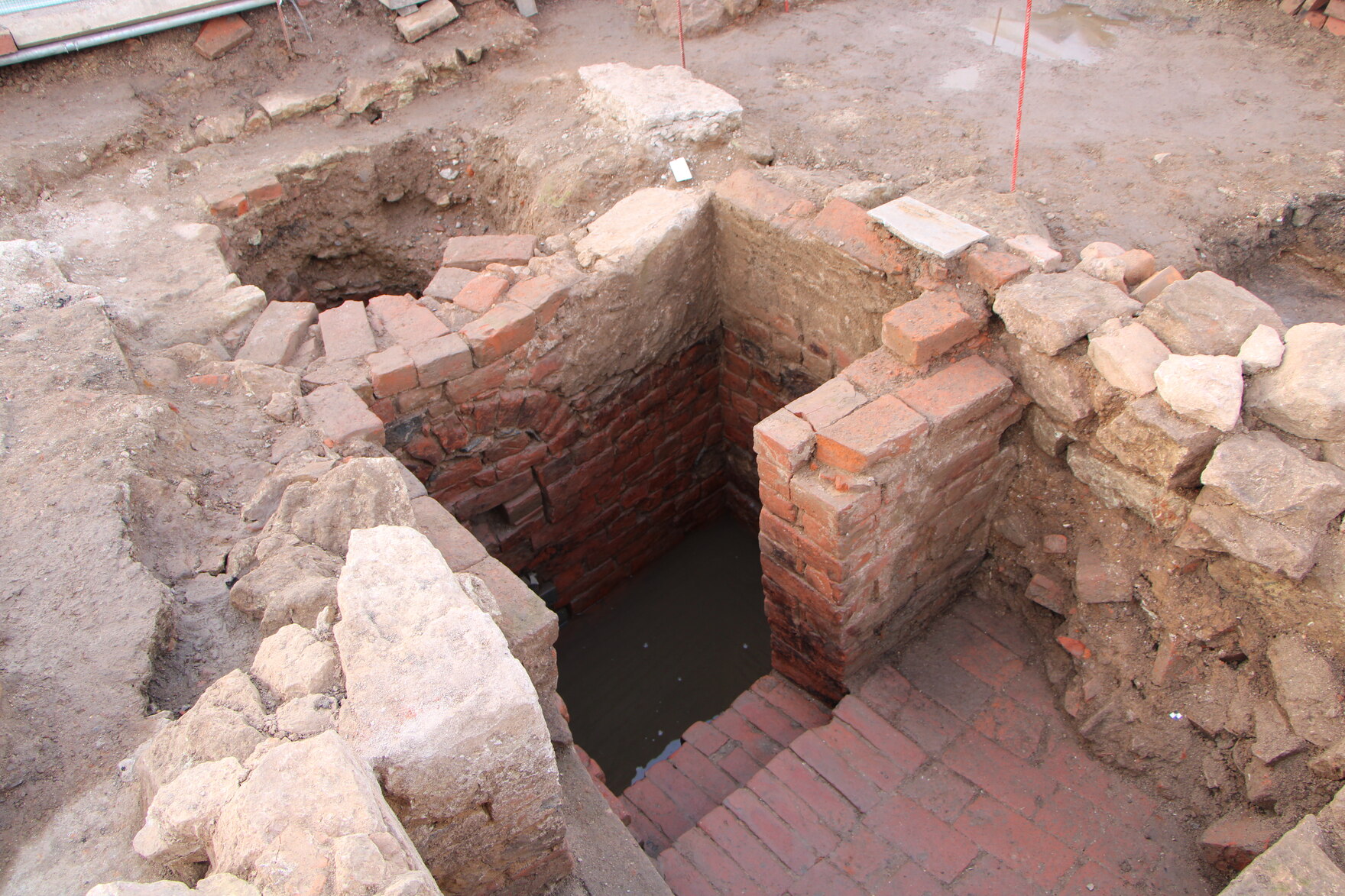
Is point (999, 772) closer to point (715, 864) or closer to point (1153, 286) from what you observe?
point (715, 864)

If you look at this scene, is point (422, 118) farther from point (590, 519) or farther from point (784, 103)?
point (590, 519)

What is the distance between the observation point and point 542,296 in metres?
3.85

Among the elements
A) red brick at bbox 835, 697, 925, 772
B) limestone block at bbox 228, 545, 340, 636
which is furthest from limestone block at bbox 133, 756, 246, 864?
red brick at bbox 835, 697, 925, 772

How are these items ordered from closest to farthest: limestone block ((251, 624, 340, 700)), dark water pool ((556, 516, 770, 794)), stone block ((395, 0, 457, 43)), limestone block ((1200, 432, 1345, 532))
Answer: limestone block ((251, 624, 340, 700)), limestone block ((1200, 432, 1345, 532)), dark water pool ((556, 516, 770, 794)), stone block ((395, 0, 457, 43))

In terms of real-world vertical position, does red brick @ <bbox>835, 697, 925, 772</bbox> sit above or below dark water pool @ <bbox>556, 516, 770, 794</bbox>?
above

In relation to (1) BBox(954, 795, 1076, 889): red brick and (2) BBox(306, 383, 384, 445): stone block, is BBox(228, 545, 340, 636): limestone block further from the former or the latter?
(1) BBox(954, 795, 1076, 889): red brick

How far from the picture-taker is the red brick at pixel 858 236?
3584 mm

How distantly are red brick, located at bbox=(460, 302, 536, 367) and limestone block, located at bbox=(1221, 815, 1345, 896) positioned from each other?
3032 mm

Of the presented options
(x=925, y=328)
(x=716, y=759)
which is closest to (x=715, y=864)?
(x=716, y=759)

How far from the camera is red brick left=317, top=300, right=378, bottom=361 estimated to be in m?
3.69

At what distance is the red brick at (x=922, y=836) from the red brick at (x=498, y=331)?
2339 millimetres

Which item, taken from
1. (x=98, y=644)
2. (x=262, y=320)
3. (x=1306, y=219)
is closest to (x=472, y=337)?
(x=262, y=320)

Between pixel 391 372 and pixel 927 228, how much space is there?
221 cm

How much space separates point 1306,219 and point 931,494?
2.11 m
